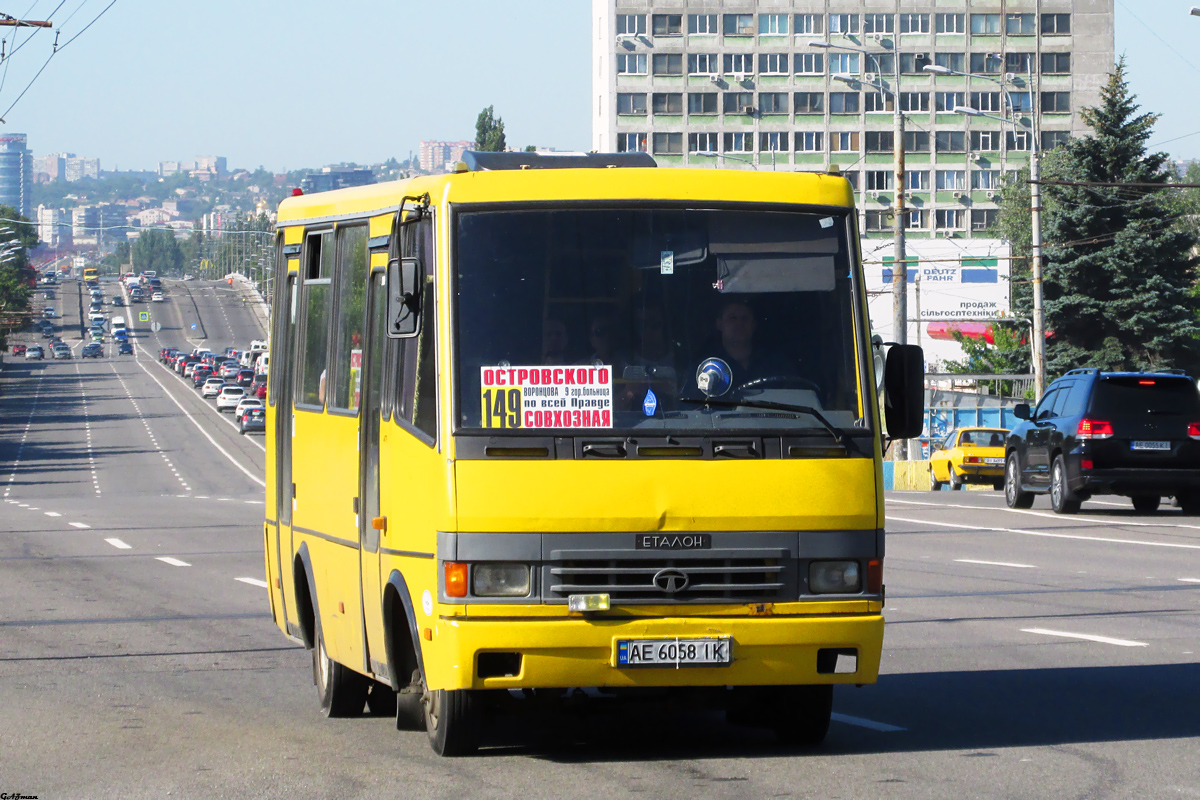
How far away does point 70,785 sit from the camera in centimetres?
732

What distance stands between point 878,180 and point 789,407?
399 feet

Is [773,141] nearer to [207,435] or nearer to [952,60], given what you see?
[952,60]

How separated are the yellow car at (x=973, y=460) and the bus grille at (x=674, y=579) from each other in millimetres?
33033

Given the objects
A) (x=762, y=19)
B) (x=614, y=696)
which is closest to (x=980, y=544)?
(x=614, y=696)

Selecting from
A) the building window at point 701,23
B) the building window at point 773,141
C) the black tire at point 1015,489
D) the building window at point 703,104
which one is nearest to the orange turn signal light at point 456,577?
the black tire at point 1015,489

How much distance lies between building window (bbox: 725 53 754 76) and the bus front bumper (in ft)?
398

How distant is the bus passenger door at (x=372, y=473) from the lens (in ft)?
25.8

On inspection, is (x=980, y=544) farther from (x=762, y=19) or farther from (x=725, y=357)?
(x=762, y=19)

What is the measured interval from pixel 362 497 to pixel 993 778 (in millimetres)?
2917

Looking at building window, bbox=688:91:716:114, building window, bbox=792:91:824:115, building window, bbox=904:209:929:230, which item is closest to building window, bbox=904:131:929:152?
building window, bbox=904:209:929:230

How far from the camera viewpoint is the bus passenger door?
25.8 feet

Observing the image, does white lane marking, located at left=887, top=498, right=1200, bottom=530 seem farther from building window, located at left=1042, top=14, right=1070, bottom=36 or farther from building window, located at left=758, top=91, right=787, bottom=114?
building window, located at left=1042, top=14, right=1070, bottom=36

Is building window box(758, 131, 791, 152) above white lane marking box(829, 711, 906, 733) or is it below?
above

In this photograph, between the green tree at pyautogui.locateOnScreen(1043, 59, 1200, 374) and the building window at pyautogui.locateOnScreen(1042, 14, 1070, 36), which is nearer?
the green tree at pyautogui.locateOnScreen(1043, 59, 1200, 374)
